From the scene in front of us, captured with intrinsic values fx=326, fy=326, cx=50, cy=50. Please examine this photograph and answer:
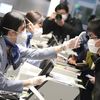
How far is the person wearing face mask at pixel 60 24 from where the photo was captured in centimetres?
541

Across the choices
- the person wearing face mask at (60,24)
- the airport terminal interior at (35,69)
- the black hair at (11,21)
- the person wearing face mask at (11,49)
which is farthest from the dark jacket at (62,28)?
the black hair at (11,21)

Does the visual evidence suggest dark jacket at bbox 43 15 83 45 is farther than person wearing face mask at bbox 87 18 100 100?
Yes

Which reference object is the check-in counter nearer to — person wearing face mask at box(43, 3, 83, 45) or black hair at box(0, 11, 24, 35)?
black hair at box(0, 11, 24, 35)

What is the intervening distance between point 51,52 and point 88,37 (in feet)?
1.18

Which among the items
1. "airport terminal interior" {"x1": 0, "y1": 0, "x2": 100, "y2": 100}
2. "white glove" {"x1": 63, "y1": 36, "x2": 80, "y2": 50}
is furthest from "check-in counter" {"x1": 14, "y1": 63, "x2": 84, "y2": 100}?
"white glove" {"x1": 63, "y1": 36, "x2": 80, "y2": 50}

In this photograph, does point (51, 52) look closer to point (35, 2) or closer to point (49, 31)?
point (49, 31)

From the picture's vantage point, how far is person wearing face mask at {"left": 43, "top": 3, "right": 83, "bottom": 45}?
541 cm

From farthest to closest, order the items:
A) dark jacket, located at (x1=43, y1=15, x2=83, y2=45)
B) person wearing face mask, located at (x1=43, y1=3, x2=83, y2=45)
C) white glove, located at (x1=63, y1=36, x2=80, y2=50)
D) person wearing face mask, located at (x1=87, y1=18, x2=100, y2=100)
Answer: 1. dark jacket, located at (x1=43, y1=15, x2=83, y2=45)
2. person wearing face mask, located at (x1=43, y1=3, x2=83, y2=45)
3. white glove, located at (x1=63, y1=36, x2=80, y2=50)
4. person wearing face mask, located at (x1=87, y1=18, x2=100, y2=100)

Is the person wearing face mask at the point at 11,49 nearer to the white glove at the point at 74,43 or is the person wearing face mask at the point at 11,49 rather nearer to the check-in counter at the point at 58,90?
the check-in counter at the point at 58,90

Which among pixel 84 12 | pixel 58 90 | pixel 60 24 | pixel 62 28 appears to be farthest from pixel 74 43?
pixel 84 12

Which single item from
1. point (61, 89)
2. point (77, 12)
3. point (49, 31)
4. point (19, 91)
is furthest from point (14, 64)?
point (77, 12)

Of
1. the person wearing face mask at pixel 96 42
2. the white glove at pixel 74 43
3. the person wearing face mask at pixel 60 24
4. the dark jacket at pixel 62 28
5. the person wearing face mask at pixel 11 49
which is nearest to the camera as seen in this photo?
the person wearing face mask at pixel 11 49

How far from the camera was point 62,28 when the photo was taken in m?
5.79

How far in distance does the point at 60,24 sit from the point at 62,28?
1.17 feet
